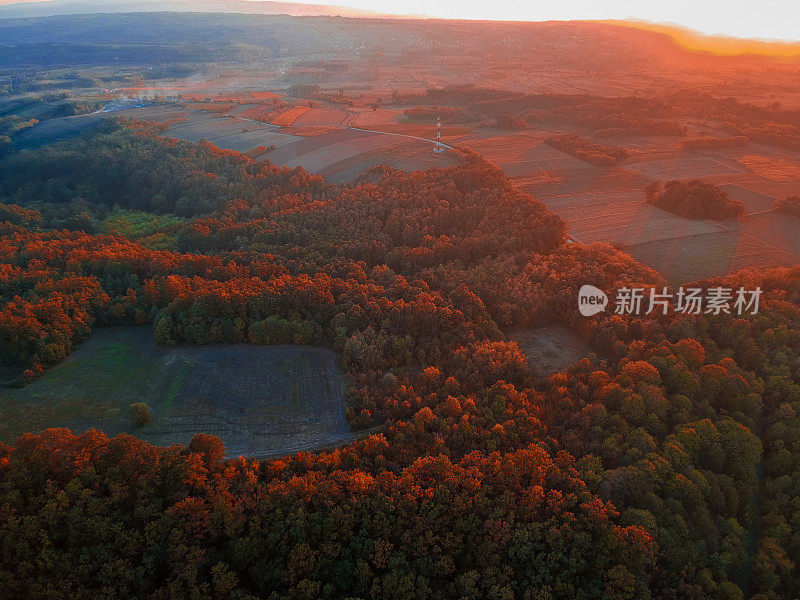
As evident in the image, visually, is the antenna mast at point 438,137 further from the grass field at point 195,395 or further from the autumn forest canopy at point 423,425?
the grass field at point 195,395

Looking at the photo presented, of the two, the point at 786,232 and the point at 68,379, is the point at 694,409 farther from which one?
the point at 68,379

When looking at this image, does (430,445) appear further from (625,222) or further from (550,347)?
(625,222)

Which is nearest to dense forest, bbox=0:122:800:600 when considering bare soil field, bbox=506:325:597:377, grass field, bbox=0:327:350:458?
A: bare soil field, bbox=506:325:597:377

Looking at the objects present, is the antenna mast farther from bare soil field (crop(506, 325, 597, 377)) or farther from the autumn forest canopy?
bare soil field (crop(506, 325, 597, 377))

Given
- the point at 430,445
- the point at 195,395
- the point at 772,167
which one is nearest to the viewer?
the point at 430,445

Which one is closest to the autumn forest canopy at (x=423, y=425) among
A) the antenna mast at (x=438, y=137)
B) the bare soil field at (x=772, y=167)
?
the bare soil field at (x=772, y=167)

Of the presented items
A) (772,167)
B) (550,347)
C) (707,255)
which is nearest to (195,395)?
(550,347)

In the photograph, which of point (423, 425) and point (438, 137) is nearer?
point (423, 425)
